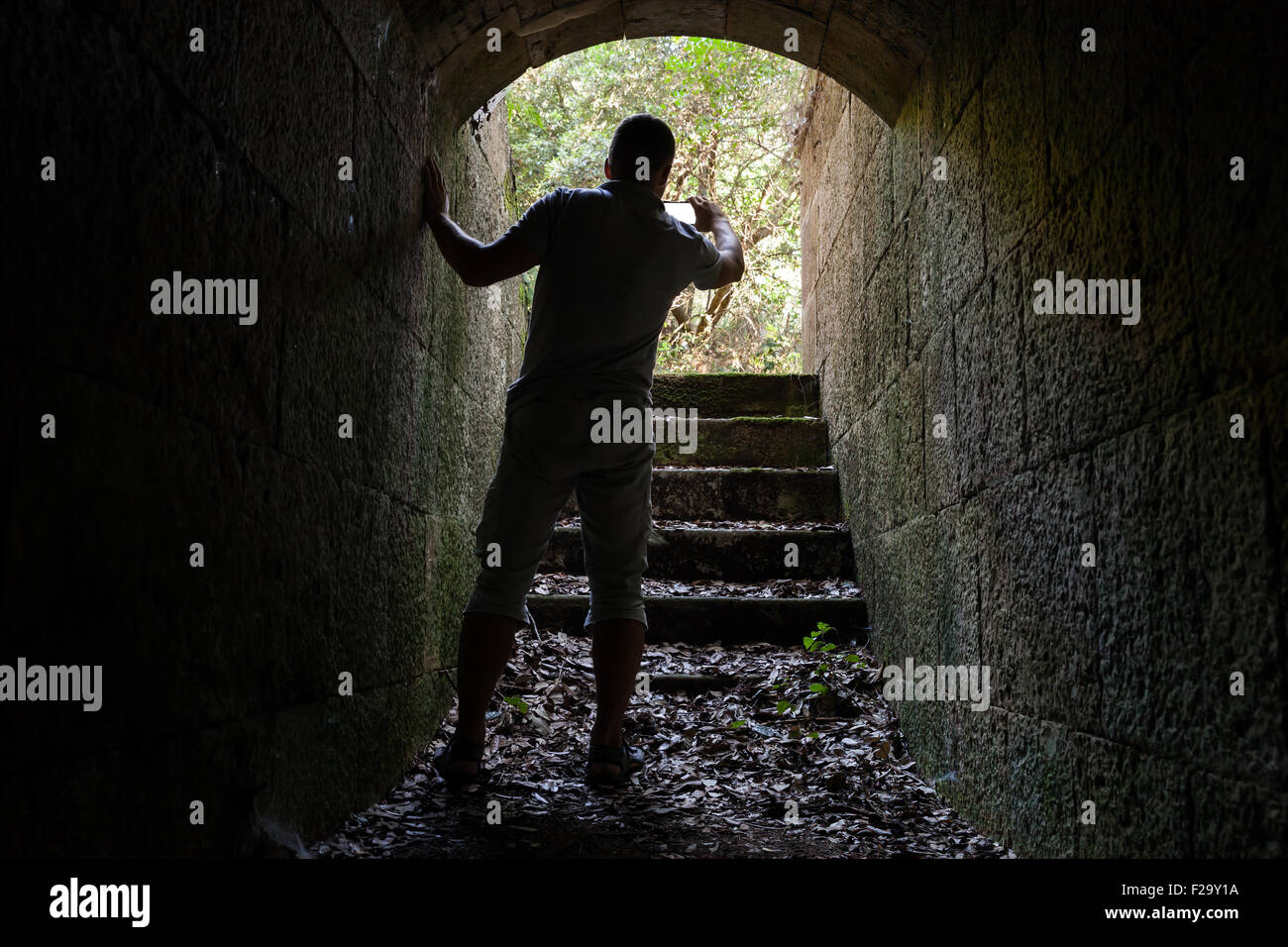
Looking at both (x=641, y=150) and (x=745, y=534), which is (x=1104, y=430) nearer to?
(x=641, y=150)

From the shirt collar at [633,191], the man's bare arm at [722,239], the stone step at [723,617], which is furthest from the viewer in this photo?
the stone step at [723,617]

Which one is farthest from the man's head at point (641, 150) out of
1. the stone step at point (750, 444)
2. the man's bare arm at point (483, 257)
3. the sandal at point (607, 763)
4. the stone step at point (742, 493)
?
the stone step at point (750, 444)

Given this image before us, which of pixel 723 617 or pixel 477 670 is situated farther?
pixel 723 617

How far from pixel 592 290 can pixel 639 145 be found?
517mm

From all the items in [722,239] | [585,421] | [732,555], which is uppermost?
[722,239]

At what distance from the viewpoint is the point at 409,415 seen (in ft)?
8.96

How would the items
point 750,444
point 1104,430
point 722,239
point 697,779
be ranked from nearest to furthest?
point 1104,430, point 697,779, point 722,239, point 750,444

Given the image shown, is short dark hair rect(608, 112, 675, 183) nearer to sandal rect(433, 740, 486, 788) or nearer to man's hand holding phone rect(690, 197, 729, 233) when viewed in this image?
man's hand holding phone rect(690, 197, 729, 233)

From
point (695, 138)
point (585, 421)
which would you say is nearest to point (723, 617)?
point (585, 421)

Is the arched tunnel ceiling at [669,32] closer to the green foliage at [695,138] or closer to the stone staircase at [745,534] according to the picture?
the stone staircase at [745,534]

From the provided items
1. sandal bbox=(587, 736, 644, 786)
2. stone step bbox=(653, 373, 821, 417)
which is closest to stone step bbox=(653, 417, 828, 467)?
stone step bbox=(653, 373, 821, 417)

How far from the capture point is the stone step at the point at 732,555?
174 inches

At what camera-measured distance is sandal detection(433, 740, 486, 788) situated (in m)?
2.51
